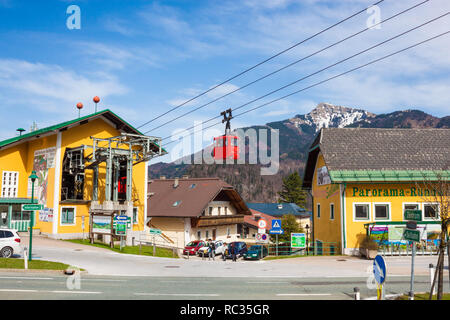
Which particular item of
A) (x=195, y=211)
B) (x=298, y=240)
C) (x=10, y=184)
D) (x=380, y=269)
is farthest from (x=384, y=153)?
(x=10, y=184)

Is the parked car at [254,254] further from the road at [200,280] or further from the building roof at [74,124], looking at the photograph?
the building roof at [74,124]

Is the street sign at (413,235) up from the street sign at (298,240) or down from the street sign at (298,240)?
up

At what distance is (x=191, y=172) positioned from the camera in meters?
169

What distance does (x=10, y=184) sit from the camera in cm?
3400

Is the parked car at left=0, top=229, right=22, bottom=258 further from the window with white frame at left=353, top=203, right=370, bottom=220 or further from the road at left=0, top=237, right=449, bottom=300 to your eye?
the window with white frame at left=353, top=203, right=370, bottom=220

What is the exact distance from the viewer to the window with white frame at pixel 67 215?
32125 mm

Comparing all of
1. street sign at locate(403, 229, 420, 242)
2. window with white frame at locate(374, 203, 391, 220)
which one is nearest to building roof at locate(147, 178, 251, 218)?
window with white frame at locate(374, 203, 391, 220)

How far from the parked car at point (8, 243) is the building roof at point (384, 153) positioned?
20915mm

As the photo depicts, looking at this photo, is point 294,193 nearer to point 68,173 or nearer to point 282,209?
point 282,209

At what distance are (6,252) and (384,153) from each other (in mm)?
26805

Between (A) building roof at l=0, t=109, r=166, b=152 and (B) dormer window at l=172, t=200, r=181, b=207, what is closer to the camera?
(A) building roof at l=0, t=109, r=166, b=152

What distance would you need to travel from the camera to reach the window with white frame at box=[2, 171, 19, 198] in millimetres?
33562

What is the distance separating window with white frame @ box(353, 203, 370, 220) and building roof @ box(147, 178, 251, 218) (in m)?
20.3

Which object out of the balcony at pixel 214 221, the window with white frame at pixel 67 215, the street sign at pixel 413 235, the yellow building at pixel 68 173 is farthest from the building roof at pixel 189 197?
the street sign at pixel 413 235
